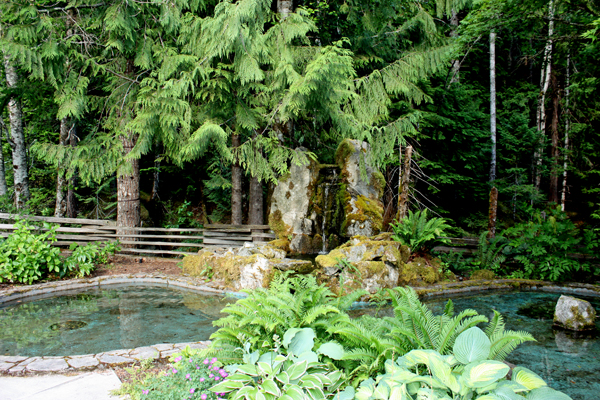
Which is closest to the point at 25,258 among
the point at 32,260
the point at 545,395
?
the point at 32,260

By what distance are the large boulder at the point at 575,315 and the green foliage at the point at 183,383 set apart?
→ 4.81 metres

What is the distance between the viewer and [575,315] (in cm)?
501

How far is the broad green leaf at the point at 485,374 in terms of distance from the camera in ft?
6.80

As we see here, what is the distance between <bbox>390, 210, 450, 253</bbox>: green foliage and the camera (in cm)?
760

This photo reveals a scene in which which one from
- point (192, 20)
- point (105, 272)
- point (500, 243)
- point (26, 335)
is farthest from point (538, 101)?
point (26, 335)

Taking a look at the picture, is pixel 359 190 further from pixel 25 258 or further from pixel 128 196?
pixel 25 258

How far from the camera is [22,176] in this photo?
9609mm

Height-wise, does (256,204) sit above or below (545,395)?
above

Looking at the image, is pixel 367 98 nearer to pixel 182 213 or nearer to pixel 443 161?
pixel 443 161

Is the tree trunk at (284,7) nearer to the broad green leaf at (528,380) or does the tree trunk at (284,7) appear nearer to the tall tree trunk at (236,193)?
the tall tree trunk at (236,193)

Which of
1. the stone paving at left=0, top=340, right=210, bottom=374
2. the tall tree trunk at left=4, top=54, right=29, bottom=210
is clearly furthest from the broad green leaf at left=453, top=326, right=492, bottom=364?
the tall tree trunk at left=4, top=54, right=29, bottom=210

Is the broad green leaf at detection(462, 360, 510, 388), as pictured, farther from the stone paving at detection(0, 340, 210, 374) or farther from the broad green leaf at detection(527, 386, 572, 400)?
the stone paving at detection(0, 340, 210, 374)

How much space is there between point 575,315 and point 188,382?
510 cm

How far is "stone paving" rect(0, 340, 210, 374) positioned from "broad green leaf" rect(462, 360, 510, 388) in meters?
2.35
